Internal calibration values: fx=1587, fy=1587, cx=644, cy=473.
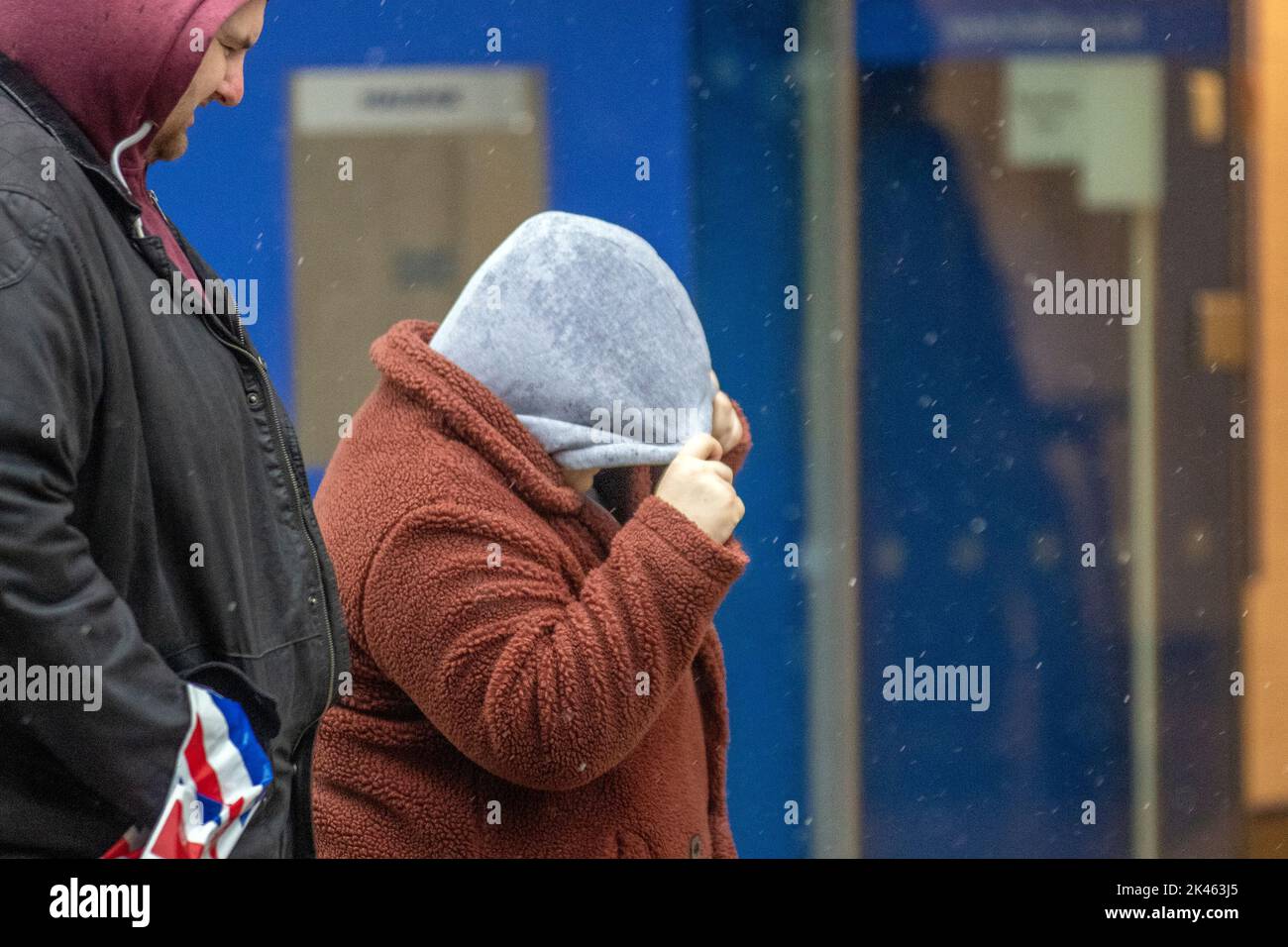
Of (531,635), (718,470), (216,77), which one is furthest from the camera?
(718,470)

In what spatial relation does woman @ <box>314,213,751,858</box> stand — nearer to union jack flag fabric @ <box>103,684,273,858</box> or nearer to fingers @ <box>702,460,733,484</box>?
fingers @ <box>702,460,733,484</box>

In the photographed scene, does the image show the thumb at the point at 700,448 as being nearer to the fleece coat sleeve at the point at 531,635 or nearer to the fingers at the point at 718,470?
the fingers at the point at 718,470

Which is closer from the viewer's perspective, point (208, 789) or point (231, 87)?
point (208, 789)

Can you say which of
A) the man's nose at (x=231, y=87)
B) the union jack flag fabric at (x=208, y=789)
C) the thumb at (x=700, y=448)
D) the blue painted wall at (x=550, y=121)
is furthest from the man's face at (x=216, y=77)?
the blue painted wall at (x=550, y=121)

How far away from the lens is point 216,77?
1.82m

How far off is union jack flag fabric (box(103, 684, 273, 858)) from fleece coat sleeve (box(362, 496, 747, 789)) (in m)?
0.40

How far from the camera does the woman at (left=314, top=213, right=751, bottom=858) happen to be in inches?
81.1

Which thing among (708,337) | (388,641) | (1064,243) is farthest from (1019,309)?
(388,641)

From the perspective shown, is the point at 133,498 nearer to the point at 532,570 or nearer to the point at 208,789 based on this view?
the point at 208,789

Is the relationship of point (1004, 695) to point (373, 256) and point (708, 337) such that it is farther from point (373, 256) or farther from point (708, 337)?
point (373, 256)

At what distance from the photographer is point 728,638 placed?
165 inches

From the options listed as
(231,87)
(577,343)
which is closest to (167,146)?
(231,87)

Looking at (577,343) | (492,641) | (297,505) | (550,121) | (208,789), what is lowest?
(208,789)

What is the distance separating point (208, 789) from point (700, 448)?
2.95 ft
